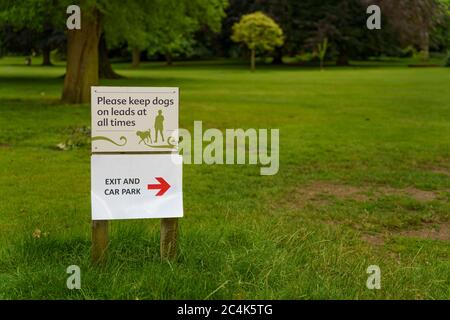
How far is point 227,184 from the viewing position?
9.45 m

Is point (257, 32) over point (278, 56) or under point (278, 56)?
over

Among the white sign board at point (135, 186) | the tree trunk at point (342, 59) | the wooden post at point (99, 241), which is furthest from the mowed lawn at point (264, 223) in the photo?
the tree trunk at point (342, 59)

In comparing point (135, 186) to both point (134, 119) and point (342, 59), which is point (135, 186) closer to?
point (134, 119)

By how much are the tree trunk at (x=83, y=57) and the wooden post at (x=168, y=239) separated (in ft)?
49.9

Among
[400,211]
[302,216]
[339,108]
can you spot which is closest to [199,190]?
[302,216]

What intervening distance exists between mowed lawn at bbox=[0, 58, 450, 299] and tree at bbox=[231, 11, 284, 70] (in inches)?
1791

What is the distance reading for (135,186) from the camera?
16.0ft

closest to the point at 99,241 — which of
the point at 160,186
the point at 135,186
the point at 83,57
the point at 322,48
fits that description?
the point at 135,186

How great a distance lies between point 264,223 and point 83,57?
14.6m
